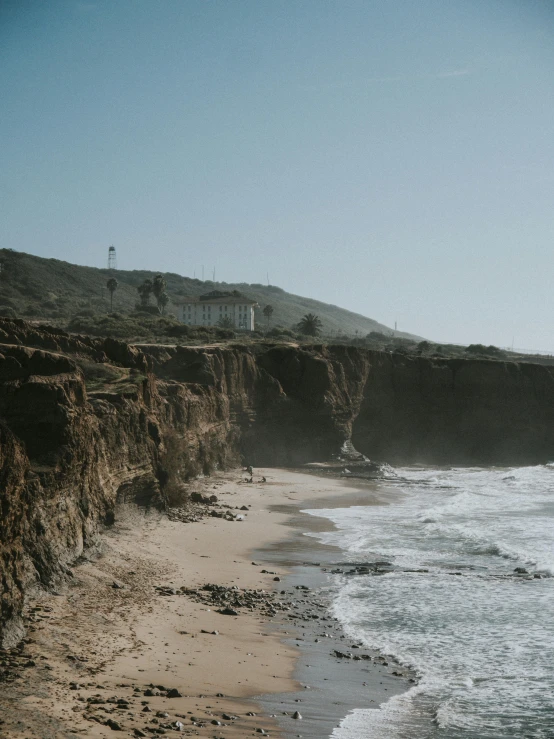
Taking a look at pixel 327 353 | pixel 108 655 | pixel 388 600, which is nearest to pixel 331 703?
pixel 108 655

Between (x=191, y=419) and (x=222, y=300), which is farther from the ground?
(x=222, y=300)

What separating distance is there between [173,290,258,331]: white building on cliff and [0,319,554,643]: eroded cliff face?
6498cm

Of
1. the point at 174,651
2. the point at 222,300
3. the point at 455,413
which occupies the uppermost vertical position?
the point at 222,300

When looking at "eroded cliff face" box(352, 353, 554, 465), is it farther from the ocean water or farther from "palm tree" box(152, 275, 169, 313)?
"palm tree" box(152, 275, 169, 313)

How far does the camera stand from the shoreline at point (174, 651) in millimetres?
12578

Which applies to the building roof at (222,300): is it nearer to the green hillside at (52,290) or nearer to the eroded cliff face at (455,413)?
the green hillside at (52,290)

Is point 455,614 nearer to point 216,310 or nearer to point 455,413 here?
point 455,413

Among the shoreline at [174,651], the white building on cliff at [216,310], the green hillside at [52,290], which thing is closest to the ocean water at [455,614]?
the shoreline at [174,651]

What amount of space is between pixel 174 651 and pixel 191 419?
91.3 ft

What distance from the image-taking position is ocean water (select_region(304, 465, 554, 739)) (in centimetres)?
1445

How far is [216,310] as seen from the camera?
→ 134875 millimetres

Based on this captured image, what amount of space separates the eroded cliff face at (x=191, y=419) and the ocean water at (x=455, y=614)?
7314mm

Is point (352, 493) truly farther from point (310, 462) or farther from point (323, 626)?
point (323, 626)

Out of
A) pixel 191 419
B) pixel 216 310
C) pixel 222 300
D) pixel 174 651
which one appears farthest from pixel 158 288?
pixel 174 651
